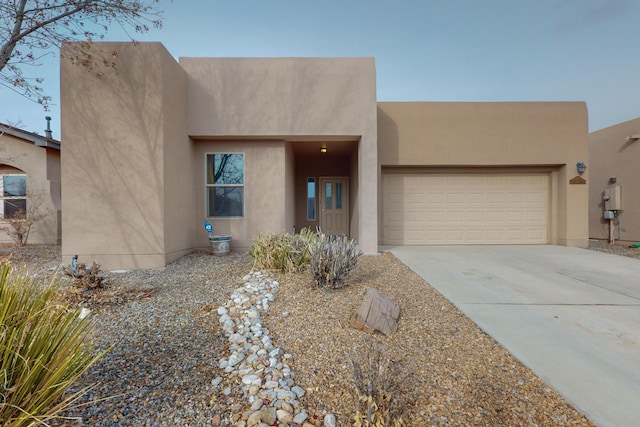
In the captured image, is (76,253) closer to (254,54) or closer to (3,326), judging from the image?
(3,326)

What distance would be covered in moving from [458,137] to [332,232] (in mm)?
4772

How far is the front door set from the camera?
9289 mm

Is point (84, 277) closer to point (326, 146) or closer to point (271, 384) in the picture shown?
point (271, 384)

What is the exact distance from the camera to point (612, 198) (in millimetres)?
8484

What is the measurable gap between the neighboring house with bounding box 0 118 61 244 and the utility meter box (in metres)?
17.3

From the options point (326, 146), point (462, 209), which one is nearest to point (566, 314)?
point (462, 209)

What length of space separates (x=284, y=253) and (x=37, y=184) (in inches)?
358

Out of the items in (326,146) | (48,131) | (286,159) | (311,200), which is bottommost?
(311,200)

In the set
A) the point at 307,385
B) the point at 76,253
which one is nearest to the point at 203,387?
the point at 307,385

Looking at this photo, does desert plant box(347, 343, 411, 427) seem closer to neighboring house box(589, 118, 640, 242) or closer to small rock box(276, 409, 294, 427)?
small rock box(276, 409, 294, 427)

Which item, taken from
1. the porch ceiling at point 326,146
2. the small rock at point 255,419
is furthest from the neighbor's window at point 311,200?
the small rock at point 255,419

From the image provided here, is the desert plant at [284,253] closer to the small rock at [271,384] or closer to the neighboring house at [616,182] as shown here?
the small rock at [271,384]

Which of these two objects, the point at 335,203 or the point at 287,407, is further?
the point at 335,203

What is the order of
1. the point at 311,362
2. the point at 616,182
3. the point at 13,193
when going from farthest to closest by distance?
the point at 616,182 < the point at 13,193 < the point at 311,362
